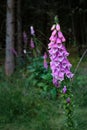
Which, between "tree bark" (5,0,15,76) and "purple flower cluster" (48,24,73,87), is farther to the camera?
"tree bark" (5,0,15,76)

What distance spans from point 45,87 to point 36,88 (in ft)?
0.98

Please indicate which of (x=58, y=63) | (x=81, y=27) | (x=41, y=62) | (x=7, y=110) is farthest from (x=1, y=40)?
(x=58, y=63)

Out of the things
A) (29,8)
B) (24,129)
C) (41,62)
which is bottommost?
(24,129)

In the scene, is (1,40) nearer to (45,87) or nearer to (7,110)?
(45,87)

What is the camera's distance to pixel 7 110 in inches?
254

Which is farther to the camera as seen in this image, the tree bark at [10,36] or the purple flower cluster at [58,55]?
the tree bark at [10,36]

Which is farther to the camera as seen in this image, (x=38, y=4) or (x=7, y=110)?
(x=38, y=4)

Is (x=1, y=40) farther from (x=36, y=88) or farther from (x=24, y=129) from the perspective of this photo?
(x=24, y=129)

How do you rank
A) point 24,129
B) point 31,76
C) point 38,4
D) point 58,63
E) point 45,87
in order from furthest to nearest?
point 38,4 → point 31,76 → point 45,87 → point 24,129 → point 58,63

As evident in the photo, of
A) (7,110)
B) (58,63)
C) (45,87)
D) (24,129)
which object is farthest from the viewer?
(45,87)

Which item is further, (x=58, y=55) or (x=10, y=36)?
(x=10, y=36)

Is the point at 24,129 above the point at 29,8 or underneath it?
underneath

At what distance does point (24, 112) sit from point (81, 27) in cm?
→ 1512

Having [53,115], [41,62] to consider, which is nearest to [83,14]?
[41,62]
